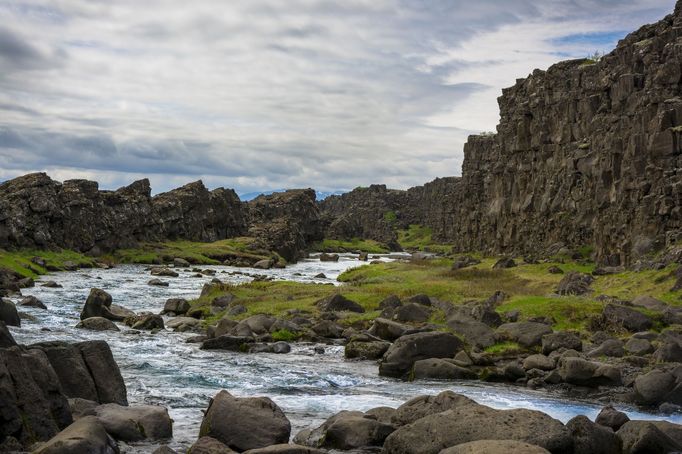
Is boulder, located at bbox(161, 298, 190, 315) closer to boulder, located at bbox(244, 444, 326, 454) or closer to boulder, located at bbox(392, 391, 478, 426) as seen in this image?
boulder, located at bbox(392, 391, 478, 426)

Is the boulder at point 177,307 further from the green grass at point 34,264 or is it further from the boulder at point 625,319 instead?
the green grass at point 34,264

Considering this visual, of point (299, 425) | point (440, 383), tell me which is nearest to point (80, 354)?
point (299, 425)

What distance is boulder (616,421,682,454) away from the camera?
20.6 metres

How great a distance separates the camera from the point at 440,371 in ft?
109

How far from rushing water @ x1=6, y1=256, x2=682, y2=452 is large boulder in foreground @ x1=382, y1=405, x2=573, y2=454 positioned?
492 cm

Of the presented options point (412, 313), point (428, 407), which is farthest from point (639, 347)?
point (428, 407)

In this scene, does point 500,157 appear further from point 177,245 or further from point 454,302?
point 454,302

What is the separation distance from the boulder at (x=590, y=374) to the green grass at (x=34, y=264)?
6820cm

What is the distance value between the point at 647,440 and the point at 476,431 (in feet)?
17.0

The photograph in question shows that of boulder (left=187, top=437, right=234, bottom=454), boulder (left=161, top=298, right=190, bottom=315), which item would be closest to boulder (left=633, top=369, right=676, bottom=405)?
boulder (left=187, top=437, right=234, bottom=454)

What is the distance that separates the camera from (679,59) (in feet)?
230

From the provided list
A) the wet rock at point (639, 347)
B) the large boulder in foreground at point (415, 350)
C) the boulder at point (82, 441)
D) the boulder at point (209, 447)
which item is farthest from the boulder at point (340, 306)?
the boulder at point (82, 441)

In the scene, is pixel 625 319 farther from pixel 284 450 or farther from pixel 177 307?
pixel 177 307

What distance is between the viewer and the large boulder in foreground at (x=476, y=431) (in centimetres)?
1970
